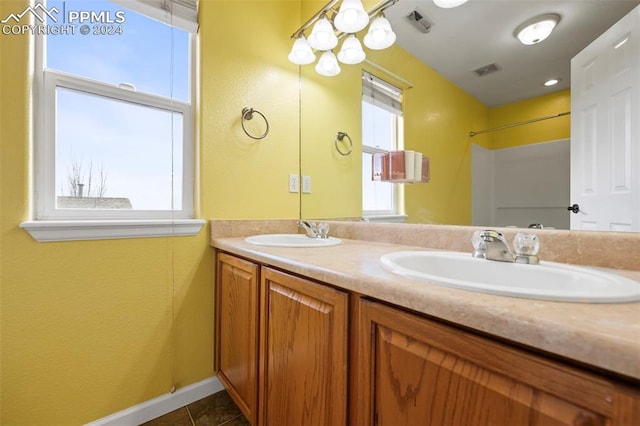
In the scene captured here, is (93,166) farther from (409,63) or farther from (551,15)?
(551,15)

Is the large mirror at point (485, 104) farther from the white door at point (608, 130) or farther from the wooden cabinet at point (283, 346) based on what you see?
the wooden cabinet at point (283, 346)

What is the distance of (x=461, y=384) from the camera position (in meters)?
0.46

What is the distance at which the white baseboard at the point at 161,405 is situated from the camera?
1185 millimetres

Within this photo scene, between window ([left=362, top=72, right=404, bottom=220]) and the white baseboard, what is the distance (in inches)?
47.9

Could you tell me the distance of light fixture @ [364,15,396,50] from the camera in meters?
1.31

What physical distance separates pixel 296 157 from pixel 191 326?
1.13m

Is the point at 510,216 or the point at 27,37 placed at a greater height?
the point at 27,37

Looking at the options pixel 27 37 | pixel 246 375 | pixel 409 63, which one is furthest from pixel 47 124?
pixel 409 63

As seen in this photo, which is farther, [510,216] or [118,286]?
[118,286]

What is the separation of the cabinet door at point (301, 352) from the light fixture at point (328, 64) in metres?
1.33

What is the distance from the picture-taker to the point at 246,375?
1.11 metres

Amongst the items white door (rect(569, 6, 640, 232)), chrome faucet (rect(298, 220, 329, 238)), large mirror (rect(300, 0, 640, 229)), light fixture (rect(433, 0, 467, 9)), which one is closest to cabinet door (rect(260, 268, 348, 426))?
chrome faucet (rect(298, 220, 329, 238))

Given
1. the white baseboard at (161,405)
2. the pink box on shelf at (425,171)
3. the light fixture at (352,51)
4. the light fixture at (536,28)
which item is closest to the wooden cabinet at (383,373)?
the white baseboard at (161,405)

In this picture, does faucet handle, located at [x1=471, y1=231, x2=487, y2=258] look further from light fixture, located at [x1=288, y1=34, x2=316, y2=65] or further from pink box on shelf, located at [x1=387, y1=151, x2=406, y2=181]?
light fixture, located at [x1=288, y1=34, x2=316, y2=65]
